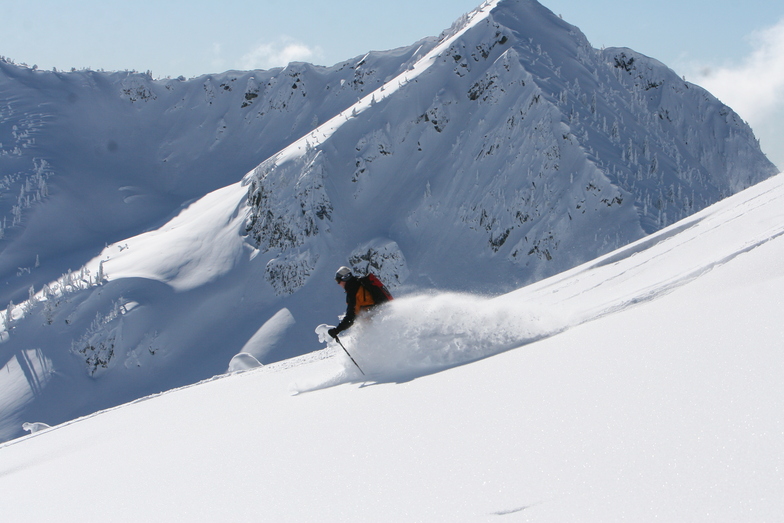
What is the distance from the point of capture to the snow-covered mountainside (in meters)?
38.1

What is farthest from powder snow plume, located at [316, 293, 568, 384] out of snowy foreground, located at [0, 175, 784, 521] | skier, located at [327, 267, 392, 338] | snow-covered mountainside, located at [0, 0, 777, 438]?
snow-covered mountainside, located at [0, 0, 777, 438]

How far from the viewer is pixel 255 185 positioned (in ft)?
156

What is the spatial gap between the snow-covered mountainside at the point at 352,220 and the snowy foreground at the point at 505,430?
3014 centimetres

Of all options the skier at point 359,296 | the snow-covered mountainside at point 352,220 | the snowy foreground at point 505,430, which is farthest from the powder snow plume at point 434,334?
the snow-covered mountainside at point 352,220

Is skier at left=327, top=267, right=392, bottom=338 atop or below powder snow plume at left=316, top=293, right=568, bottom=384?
atop

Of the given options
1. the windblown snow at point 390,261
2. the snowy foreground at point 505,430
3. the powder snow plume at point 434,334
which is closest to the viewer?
the snowy foreground at point 505,430

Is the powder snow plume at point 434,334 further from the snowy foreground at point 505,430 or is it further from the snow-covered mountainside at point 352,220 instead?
the snow-covered mountainside at point 352,220

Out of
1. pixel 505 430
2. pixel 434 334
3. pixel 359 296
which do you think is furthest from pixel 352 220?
pixel 505 430

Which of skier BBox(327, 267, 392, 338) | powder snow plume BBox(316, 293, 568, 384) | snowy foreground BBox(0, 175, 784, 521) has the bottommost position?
snowy foreground BBox(0, 175, 784, 521)

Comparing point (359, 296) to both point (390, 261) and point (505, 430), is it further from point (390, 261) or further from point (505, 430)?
point (390, 261)

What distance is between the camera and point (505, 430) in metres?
3.14

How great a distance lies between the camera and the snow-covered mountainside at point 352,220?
3806 cm

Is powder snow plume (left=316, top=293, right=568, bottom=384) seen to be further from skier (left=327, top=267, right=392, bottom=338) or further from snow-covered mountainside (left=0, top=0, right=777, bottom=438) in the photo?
snow-covered mountainside (left=0, top=0, right=777, bottom=438)

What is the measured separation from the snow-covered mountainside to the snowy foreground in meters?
30.1
